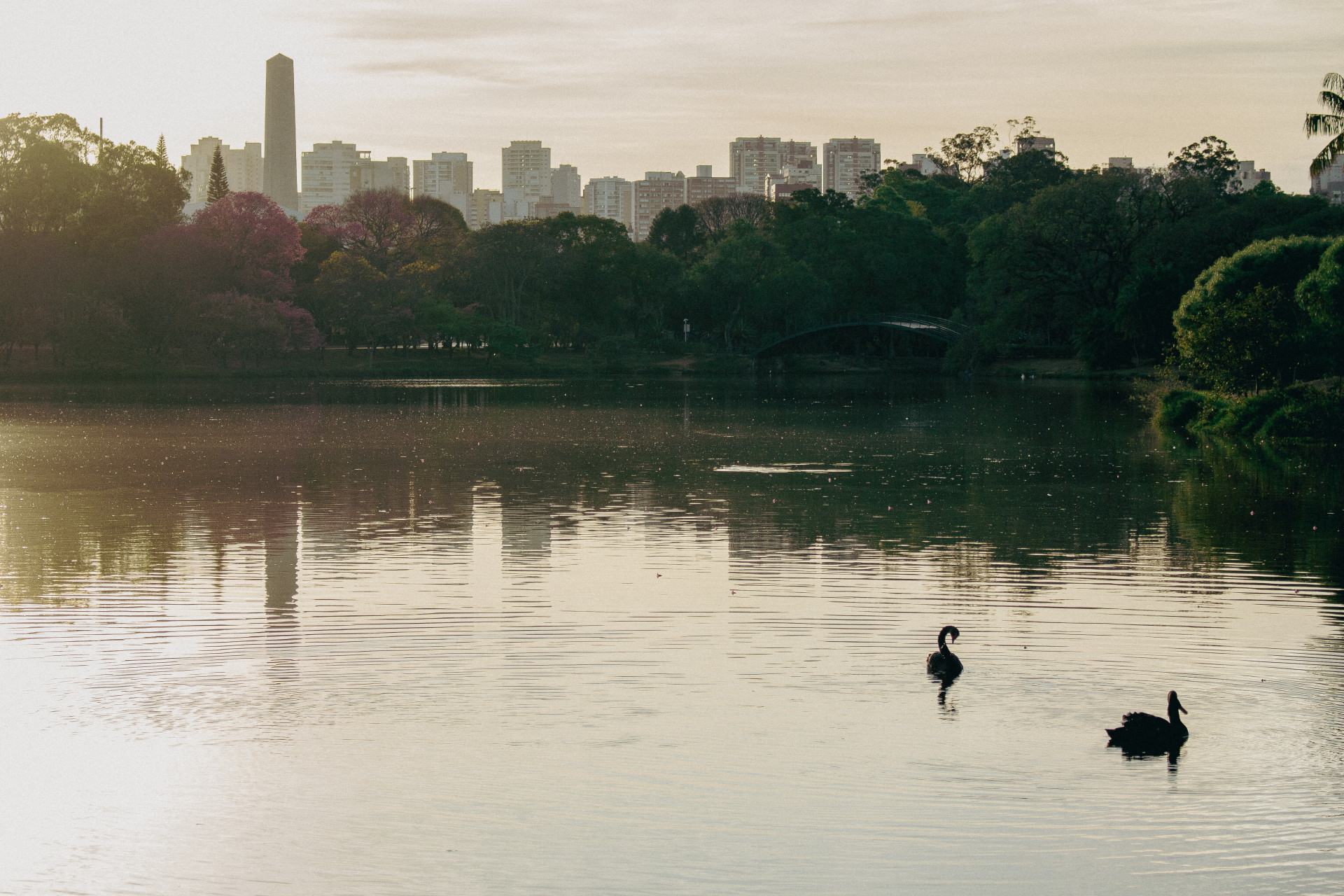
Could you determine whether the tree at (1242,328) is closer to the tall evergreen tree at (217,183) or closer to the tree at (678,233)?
the tree at (678,233)

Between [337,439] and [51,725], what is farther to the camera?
[337,439]

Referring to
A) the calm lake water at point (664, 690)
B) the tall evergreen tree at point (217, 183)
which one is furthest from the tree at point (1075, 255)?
the tall evergreen tree at point (217, 183)

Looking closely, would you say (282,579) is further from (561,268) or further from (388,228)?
(388,228)

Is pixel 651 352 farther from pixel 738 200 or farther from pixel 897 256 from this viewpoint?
pixel 738 200

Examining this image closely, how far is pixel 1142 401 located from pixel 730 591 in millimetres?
43847

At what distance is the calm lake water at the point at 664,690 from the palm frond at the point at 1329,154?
2087cm

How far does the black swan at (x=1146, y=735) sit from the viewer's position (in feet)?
35.7

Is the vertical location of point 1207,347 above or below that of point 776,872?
above

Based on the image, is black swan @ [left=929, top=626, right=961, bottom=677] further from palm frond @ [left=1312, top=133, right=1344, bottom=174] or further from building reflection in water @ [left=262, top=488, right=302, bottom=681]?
palm frond @ [left=1312, top=133, right=1344, bottom=174]

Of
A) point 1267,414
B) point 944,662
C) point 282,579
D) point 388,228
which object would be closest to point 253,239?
point 388,228

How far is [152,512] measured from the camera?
2572cm

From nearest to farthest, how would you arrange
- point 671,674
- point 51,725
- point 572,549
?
point 51,725
point 671,674
point 572,549

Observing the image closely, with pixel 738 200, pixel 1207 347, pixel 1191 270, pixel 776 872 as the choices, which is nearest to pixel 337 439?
pixel 1207 347

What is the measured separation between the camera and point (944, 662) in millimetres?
13008
